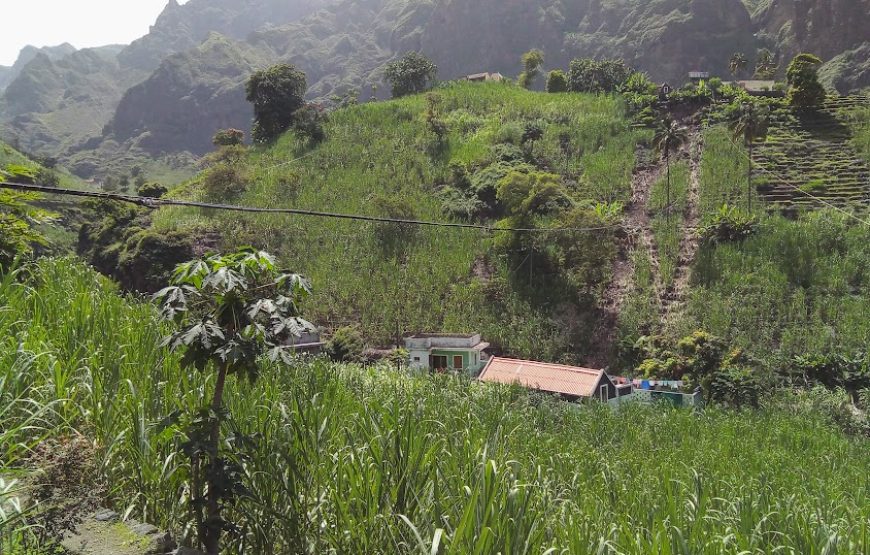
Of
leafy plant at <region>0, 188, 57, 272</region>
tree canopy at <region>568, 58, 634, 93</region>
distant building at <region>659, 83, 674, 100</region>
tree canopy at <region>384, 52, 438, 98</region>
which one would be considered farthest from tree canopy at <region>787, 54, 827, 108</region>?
leafy plant at <region>0, 188, 57, 272</region>

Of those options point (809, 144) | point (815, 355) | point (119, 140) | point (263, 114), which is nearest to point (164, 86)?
point (119, 140)

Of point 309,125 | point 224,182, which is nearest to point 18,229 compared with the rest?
point 224,182

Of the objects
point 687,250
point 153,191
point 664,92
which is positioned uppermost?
point 664,92

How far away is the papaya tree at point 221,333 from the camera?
2.37 m

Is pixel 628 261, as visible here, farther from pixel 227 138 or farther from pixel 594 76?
pixel 227 138

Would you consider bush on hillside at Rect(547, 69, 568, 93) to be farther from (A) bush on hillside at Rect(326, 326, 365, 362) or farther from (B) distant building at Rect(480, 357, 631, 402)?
(B) distant building at Rect(480, 357, 631, 402)

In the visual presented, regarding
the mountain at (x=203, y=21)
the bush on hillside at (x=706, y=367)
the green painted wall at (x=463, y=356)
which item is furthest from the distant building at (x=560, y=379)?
the mountain at (x=203, y=21)

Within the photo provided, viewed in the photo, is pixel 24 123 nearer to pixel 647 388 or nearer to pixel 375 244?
pixel 375 244

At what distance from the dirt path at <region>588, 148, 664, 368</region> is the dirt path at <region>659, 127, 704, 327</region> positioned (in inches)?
19.2

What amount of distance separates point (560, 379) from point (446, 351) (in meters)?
3.90

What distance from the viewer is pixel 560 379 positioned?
1442 centimetres

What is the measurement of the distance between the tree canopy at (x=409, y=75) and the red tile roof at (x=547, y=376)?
28733 millimetres

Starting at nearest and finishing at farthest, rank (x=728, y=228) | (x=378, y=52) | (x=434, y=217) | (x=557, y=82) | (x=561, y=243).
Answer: (x=561, y=243) < (x=728, y=228) < (x=434, y=217) < (x=557, y=82) < (x=378, y=52)

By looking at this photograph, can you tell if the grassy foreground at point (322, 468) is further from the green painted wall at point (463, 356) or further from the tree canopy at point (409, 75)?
the tree canopy at point (409, 75)
